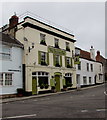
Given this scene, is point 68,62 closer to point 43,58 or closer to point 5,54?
point 43,58

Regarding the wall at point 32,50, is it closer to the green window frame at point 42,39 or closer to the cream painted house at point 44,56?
the cream painted house at point 44,56

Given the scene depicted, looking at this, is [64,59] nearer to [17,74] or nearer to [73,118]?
[17,74]

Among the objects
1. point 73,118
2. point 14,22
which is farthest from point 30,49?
point 73,118

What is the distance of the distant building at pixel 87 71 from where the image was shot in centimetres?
3262

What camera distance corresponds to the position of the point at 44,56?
2398cm

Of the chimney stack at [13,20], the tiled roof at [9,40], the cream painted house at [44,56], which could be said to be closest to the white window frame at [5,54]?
the tiled roof at [9,40]

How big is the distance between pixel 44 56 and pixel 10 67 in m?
5.86

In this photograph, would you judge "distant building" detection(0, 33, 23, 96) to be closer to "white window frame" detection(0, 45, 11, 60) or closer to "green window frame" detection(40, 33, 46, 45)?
"white window frame" detection(0, 45, 11, 60)

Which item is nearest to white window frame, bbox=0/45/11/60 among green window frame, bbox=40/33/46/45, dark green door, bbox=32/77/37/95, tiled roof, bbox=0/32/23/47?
tiled roof, bbox=0/32/23/47

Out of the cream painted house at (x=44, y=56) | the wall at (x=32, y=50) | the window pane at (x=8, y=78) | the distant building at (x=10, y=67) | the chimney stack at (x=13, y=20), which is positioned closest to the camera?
the distant building at (x=10, y=67)

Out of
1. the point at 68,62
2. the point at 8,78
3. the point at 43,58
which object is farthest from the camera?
the point at 68,62

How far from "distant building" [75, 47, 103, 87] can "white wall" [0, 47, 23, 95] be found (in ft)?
45.9

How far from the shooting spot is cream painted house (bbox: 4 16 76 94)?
2145 centimetres

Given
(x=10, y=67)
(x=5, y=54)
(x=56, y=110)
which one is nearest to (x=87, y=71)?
(x=10, y=67)
